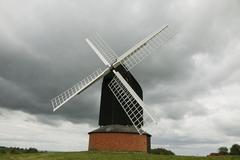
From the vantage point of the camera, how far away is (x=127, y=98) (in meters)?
28.0

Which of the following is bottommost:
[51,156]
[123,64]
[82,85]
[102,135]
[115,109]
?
[51,156]

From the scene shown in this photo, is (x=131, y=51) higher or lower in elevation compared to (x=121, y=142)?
higher

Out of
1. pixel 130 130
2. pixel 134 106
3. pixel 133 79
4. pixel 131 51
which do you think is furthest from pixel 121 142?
pixel 131 51

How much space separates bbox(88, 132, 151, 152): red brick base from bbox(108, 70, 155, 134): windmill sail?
4.95ft

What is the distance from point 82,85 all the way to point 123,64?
14.0 feet

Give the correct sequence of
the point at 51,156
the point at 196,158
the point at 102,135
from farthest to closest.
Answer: the point at 102,135, the point at 51,156, the point at 196,158

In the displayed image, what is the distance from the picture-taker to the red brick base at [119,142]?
2867cm

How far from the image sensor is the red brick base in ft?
94.1

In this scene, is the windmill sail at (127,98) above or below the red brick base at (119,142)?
above

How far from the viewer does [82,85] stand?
95.5 feet

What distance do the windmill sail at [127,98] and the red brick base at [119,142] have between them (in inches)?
59.4

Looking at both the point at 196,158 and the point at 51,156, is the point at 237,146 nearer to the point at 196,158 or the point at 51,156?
the point at 196,158

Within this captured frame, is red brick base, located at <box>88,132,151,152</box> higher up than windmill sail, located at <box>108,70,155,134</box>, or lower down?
lower down

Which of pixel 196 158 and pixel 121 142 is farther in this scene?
pixel 121 142
